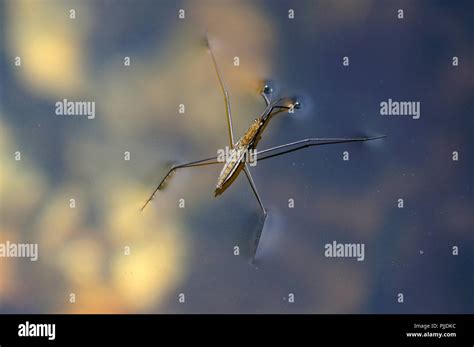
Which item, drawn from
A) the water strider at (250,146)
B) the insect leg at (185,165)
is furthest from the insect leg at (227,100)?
the insect leg at (185,165)

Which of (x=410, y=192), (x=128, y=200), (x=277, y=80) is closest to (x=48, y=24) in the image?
(x=128, y=200)

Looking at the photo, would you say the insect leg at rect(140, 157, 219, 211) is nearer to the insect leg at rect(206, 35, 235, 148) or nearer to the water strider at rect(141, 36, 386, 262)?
the water strider at rect(141, 36, 386, 262)

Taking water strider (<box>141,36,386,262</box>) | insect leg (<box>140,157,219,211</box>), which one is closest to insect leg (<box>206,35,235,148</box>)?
water strider (<box>141,36,386,262</box>)

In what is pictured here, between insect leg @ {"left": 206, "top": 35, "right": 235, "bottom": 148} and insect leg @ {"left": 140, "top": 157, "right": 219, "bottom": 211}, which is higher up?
insect leg @ {"left": 206, "top": 35, "right": 235, "bottom": 148}

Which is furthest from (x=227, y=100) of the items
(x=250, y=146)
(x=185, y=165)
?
(x=185, y=165)

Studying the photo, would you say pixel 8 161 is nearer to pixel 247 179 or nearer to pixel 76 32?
pixel 76 32

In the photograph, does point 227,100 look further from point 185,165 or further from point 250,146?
point 185,165
